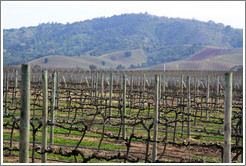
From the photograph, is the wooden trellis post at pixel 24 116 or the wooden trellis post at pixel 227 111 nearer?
the wooden trellis post at pixel 24 116

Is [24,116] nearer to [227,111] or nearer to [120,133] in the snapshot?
[227,111]

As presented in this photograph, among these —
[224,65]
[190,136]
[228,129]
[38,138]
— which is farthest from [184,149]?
[224,65]

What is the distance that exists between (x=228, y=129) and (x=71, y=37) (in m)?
199

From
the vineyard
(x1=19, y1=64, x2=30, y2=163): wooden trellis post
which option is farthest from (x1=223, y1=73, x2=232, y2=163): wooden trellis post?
(x1=19, y1=64, x2=30, y2=163): wooden trellis post

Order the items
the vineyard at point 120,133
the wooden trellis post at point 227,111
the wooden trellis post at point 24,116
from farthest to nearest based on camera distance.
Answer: the vineyard at point 120,133 < the wooden trellis post at point 227,111 < the wooden trellis post at point 24,116

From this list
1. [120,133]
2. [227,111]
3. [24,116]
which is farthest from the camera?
[120,133]

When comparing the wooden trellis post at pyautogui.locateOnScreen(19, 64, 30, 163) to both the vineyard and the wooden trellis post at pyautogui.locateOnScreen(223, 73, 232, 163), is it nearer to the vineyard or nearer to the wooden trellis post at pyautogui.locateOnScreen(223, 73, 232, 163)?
the vineyard

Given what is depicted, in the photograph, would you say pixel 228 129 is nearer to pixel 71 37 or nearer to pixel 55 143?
pixel 55 143

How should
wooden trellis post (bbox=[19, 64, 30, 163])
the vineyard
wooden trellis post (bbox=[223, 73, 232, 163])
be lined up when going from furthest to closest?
the vineyard
wooden trellis post (bbox=[223, 73, 232, 163])
wooden trellis post (bbox=[19, 64, 30, 163])

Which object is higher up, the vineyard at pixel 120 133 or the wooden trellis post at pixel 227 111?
the wooden trellis post at pixel 227 111

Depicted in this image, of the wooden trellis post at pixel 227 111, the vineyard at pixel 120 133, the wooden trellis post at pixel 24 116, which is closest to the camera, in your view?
the wooden trellis post at pixel 24 116

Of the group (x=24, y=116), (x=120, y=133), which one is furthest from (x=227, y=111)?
(x=120, y=133)

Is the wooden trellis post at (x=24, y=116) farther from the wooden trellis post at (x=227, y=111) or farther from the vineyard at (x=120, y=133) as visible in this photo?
the wooden trellis post at (x=227, y=111)

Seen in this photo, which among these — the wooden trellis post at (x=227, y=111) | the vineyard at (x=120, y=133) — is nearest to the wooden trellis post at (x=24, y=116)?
the vineyard at (x=120, y=133)
